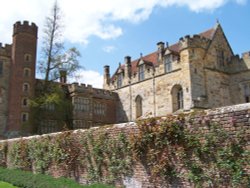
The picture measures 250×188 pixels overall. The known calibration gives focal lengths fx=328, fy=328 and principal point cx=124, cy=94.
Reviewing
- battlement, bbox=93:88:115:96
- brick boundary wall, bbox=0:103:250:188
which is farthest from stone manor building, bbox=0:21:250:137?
brick boundary wall, bbox=0:103:250:188

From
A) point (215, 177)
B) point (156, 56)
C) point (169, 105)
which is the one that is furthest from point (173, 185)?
point (156, 56)

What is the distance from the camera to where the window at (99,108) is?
118 feet

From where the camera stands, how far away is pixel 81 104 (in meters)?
34.1

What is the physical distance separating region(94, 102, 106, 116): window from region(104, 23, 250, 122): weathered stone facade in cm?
347

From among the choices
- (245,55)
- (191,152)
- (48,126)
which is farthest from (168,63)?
(191,152)

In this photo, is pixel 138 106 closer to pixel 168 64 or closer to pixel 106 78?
pixel 168 64

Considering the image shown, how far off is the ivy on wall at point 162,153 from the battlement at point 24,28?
68.9ft

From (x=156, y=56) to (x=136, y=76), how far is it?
10.7 feet

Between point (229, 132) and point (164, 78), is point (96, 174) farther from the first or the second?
point (164, 78)

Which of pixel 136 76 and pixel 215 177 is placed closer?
pixel 215 177

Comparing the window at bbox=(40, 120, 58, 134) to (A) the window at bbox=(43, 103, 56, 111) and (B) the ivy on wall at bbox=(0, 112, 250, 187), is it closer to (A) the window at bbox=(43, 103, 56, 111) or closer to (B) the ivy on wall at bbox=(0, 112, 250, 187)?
(A) the window at bbox=(43, 103, 56, 111)

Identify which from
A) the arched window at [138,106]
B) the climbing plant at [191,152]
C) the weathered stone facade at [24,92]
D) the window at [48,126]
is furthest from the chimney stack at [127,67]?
the climbing plant at [191,152]

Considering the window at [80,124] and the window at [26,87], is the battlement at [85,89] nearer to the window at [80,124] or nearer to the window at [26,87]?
the window at [80,124]

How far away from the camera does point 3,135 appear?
29.0 meters
